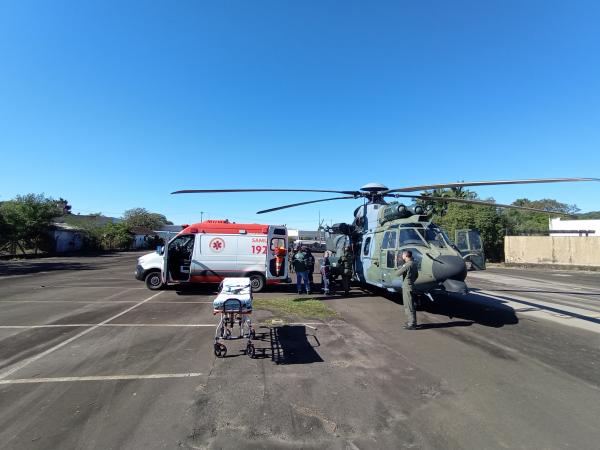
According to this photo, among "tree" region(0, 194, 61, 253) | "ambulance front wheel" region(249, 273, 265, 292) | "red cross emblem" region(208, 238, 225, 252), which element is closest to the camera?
"red cross emblem" region(208, 238, 225, 252)

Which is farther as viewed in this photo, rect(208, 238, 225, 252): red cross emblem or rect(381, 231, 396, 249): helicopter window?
rect(208, 238, 225, 252): red cross emblem

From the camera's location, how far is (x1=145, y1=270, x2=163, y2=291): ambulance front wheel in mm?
13523

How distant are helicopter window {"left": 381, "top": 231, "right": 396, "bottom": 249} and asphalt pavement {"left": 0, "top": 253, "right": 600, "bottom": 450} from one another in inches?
84.8

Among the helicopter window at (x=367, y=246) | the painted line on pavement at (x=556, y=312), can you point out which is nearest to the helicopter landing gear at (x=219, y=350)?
the helicopter window at (x=367, y=246)

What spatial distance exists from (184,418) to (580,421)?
4355 mm

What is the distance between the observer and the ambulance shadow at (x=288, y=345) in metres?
5.70

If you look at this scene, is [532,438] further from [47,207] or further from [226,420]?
[47,207]

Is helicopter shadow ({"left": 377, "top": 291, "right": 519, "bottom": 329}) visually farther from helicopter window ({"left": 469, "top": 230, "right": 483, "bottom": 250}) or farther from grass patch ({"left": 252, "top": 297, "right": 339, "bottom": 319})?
grass patch ({"left": 252, "top": 297, "right": 339, "bottom": 319})

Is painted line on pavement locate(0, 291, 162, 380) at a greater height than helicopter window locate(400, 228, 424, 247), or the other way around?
helicopter window locate(400, 228, 424, 247)

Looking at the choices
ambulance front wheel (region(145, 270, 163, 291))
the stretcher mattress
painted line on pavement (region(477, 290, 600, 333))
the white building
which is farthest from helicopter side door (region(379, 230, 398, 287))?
the white building

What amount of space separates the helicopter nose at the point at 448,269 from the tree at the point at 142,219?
237 ft

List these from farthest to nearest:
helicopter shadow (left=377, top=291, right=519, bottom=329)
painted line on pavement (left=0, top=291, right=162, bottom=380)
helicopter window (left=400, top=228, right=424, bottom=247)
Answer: helicopter window (left=400, top=228, right=424, bottom=247)
helicopter shadow (left=377, top=291, right=519, bottom=329)
painted line on pavement (left=0, top=291, right=162, bottom=380)

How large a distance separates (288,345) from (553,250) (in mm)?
31776

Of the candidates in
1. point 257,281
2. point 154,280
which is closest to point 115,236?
point 154,280
